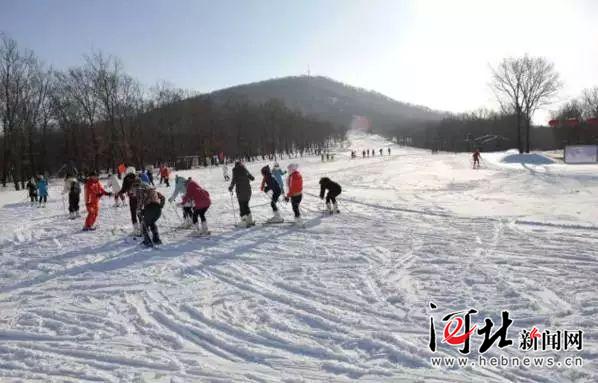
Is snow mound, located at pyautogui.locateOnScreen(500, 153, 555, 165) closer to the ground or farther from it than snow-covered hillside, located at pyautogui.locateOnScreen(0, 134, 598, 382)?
farther from it

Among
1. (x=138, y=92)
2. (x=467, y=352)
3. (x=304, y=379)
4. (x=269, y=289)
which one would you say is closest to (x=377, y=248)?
(x=269, y=289)

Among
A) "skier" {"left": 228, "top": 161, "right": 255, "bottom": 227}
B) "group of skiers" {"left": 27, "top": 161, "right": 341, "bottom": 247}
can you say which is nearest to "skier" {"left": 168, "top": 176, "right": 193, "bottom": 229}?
"group of skiers" {"left": 27, "top": 161, "right": 341, "bottom": 247}

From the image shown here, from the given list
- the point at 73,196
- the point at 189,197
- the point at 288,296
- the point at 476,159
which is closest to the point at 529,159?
the point at 476,159

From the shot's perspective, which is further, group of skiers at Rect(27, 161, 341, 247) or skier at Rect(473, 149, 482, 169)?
skier at Rect(473, 149, 482, 169)

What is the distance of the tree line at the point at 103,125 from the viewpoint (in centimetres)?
4122

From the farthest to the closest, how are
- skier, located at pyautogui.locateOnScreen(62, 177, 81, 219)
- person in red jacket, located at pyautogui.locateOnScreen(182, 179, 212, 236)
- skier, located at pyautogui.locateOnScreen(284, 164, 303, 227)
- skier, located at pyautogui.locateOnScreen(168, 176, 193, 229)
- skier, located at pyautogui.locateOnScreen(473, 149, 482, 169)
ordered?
1. skier, located at pyautogui.locateOnScreen(473, 149, 482, 169)
2. skier, located at pyautogui.locateOnScreen(62, 177, 81, 219)
3. skier, located at pyautogui.locateOnScreen(284, 164, 303, 227)
4. skier, located at pyautogui.locateOnScreen(168, 176, 193, 229)
5. person in red jacket, located at pyautogui.locateOnScreen(182, 179, 212, 236)

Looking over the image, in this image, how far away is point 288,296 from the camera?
248 inches

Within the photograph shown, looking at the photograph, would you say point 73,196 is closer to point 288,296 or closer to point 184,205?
point 184,205

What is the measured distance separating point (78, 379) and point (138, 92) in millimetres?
57645

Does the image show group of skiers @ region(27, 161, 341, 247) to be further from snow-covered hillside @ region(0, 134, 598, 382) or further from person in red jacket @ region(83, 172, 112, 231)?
snow-covered hillside @ region(0, 134, 598, 382)

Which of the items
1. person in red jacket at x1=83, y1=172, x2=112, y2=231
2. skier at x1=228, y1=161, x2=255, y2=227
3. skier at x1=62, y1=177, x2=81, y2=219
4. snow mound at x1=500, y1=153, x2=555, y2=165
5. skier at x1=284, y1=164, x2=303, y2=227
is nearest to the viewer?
skier at x1=228, y1=161, x2=255, y2=227

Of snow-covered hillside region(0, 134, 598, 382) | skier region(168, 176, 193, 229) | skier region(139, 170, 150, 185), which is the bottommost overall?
snow-covered hillside region(0, 134, 598, 382)

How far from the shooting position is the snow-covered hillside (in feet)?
14.4

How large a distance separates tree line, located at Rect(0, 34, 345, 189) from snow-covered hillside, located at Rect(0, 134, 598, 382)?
35502mm
